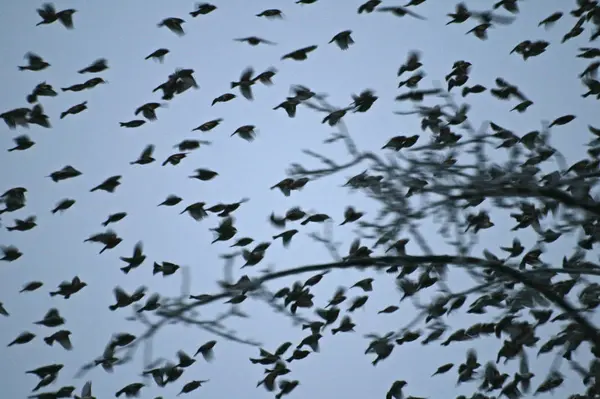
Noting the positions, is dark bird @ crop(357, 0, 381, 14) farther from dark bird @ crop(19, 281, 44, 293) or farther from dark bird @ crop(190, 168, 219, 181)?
dark bird @ crop(19, 281, 44, 293)

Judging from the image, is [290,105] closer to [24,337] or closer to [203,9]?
[203,9]

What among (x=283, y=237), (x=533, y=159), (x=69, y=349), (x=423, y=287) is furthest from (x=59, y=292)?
(x=533, y=159)

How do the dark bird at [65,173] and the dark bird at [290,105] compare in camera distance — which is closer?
the dark bird at [290,105]

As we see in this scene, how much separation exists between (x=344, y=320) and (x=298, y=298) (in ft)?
3.09

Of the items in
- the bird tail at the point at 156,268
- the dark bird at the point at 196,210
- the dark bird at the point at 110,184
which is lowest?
the bird tail at the point at 156,268

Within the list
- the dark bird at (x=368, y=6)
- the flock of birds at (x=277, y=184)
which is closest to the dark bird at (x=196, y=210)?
the flock of birds at (x=277, y=184)

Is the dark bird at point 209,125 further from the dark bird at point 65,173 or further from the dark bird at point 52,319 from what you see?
the dark bird at point 52,319

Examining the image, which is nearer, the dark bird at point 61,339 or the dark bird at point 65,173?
the dark bird at point 61,339

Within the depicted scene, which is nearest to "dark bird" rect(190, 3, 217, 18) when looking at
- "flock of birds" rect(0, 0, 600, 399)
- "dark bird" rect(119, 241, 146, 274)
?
"flock of birds" rect(0, 0, 600, 399)

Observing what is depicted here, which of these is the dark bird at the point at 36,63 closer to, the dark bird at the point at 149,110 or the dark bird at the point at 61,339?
the dark bird at the point at 149,110

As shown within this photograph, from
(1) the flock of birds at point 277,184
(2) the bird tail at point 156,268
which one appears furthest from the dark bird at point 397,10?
(2) the bird tail at point 156,268

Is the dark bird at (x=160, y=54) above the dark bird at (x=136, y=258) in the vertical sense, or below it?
above

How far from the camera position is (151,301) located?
341 inches

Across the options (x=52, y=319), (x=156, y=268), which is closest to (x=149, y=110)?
(x=156, y=268)
